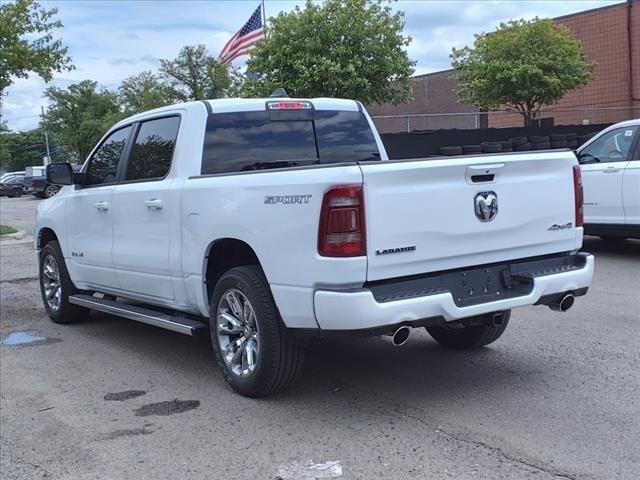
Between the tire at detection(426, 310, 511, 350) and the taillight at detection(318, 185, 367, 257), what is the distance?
1.91 m

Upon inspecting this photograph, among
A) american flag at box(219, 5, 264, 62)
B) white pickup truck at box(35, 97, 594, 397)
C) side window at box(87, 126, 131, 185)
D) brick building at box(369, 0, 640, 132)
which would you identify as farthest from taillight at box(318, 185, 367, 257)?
brick building at box(369, 0, 640, 132)

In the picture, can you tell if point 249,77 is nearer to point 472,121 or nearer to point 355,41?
point 355,41

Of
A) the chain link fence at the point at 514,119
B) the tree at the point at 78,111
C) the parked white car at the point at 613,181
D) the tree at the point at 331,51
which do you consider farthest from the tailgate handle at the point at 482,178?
the tree at the point at 78,111

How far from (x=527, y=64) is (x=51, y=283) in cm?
1675

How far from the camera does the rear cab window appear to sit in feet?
18.0

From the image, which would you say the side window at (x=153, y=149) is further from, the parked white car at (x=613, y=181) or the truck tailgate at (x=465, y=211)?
the parked white car at (x=613, y=181)

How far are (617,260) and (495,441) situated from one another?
22.6ft

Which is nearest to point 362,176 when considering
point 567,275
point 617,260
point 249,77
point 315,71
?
point 567,275

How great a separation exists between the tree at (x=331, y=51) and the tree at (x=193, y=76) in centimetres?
3485

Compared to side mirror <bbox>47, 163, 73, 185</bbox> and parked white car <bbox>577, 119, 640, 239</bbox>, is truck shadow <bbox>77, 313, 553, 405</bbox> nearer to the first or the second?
side mirror <bbox>47, 163, 73, 185</bbox>

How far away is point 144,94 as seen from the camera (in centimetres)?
5469

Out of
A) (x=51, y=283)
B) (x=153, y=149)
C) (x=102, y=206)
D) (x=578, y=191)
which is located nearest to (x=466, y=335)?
(x=578, y=191)

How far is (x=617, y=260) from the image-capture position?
10.0m

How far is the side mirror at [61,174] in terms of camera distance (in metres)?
6.96
